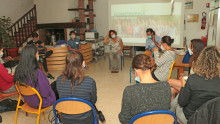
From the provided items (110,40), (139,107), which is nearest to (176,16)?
(110,40)

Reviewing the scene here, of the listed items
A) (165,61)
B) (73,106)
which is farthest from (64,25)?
(73,106)

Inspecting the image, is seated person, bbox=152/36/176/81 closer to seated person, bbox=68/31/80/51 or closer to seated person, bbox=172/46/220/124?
seated person, bbox=172/46/220/124

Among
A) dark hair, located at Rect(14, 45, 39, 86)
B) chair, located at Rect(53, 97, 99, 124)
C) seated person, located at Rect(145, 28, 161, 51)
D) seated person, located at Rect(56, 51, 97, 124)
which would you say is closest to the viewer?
chair, located at Rect(53, 97, 99, 124)

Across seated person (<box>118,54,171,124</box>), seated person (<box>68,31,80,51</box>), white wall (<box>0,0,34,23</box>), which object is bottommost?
seated person (<box>118,54,171,124</box>)

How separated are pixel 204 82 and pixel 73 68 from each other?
3.92ft

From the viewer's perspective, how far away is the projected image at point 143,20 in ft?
19.6

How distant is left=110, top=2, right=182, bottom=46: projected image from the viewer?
5984 millimetres

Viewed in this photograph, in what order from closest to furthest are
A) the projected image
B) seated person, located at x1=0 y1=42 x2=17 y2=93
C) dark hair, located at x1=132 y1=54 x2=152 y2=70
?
dark hair, located at x1=132 y1=54 x2=152 y2=70, seated person, located at x1=0 y1=42 x2=17 y2=93, the projected image

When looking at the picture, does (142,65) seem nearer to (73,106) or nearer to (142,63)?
(142,63)

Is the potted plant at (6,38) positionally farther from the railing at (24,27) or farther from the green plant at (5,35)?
the railing at (24,27)

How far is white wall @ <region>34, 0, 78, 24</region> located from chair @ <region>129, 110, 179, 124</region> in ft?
22.1

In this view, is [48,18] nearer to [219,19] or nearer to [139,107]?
[219,19]

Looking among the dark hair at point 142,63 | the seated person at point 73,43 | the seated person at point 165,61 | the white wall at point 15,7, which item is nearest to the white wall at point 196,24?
the seated person at point 73,43

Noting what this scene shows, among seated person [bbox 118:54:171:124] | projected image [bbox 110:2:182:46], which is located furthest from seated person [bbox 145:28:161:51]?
seated person [bbox 118:54:171:124]
